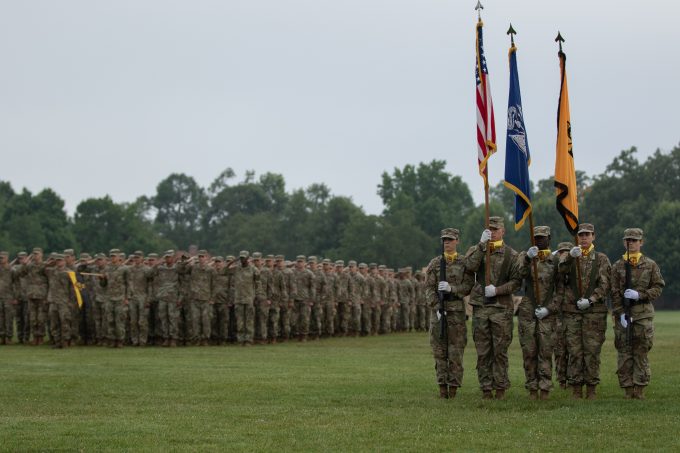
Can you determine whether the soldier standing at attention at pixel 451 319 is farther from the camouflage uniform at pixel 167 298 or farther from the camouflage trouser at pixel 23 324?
the camouflage trouser at pixel 23 324

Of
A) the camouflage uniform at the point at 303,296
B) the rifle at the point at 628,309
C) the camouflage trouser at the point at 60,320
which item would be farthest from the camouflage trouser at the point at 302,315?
the rifle at the point at 628,309

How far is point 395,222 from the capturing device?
86.8 meters

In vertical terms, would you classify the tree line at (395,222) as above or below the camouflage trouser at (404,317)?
above

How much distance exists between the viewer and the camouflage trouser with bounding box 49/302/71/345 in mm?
25219

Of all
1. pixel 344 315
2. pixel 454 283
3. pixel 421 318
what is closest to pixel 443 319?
pixel 454 283

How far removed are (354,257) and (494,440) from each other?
235 feet

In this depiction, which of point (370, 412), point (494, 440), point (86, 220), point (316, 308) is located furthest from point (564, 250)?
point (86, 220)

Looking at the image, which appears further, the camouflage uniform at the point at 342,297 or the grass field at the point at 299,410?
the camouflage uniform at the point at 342,297

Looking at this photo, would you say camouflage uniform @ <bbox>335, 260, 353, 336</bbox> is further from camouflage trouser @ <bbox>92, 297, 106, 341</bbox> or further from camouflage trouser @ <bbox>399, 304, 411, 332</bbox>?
camouflage trouser @ <bbox>92, 297, 106, 341</bbox>

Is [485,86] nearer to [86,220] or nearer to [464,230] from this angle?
[86,220]

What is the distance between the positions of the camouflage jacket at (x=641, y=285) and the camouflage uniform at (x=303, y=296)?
52.9ft

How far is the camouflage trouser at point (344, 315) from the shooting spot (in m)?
32.4

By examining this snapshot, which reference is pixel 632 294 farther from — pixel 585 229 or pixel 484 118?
pixel 484 118

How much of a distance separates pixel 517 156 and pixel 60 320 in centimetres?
1376
